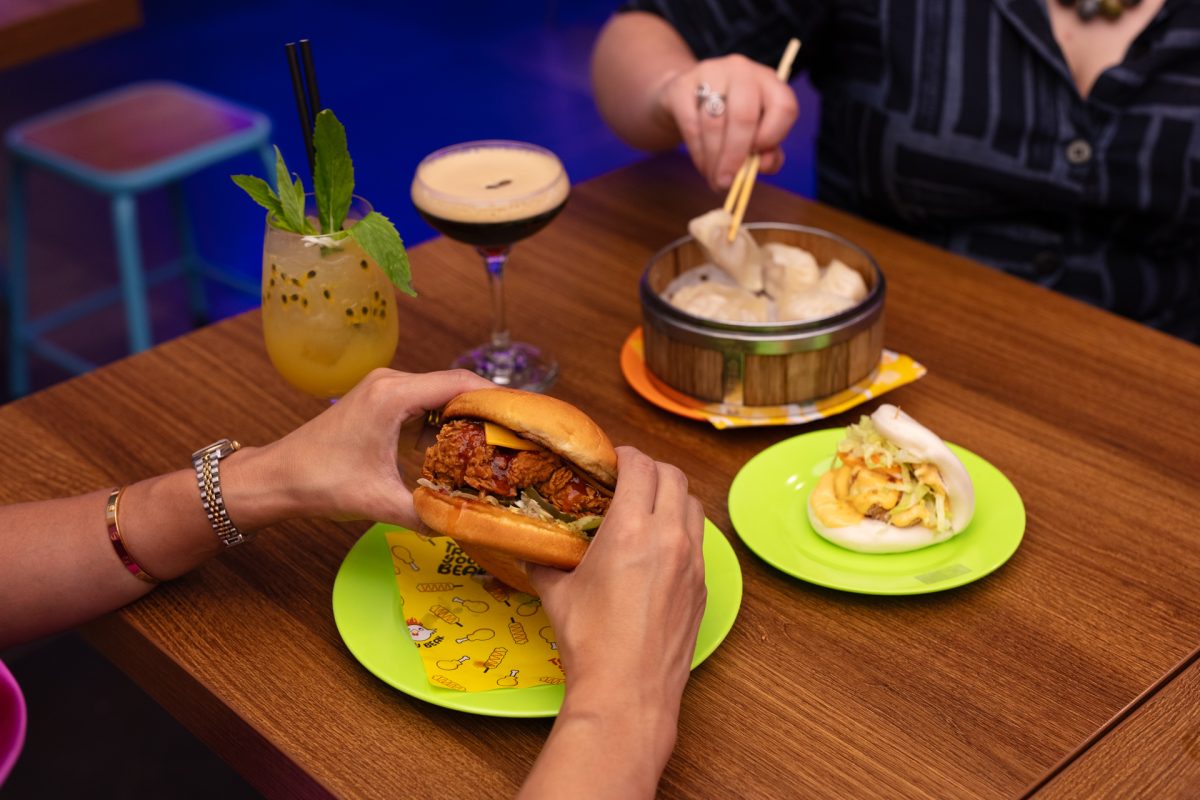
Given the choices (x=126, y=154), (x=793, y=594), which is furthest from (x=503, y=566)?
(x=126, y=154)

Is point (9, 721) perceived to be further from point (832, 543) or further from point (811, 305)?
point (811, 305)

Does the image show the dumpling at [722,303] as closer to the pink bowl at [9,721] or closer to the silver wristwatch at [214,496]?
the silver wristwatch at [214,496]

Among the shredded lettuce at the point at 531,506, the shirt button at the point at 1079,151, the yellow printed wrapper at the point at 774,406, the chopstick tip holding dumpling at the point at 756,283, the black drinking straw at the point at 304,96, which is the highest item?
the black drinking straw at the point at 304,96

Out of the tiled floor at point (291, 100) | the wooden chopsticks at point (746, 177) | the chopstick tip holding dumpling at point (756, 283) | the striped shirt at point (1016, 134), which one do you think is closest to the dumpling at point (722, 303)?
the chopstick tip holding dumpling at point (756, 283)

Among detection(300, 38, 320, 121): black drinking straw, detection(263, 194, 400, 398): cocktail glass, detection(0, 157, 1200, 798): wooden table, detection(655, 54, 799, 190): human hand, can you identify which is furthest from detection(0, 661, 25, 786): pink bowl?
detection(655, 54, 799, 190): human hand

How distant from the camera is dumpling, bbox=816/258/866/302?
4.89 feet

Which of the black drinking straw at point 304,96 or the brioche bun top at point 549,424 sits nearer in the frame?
the brioche bun top at point 549,424

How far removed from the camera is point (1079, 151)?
1.82 meters

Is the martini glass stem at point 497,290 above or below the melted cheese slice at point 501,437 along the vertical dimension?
below

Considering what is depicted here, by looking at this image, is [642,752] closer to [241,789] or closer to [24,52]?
[241,789]

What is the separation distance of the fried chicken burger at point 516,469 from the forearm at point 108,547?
7.0 inches

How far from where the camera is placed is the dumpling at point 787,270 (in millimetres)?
1531

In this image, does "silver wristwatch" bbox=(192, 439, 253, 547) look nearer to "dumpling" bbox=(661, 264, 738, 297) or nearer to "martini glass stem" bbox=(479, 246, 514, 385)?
"martini glass stem" bbox=(479, 246, 514, 385)

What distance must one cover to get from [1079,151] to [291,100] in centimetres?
419
